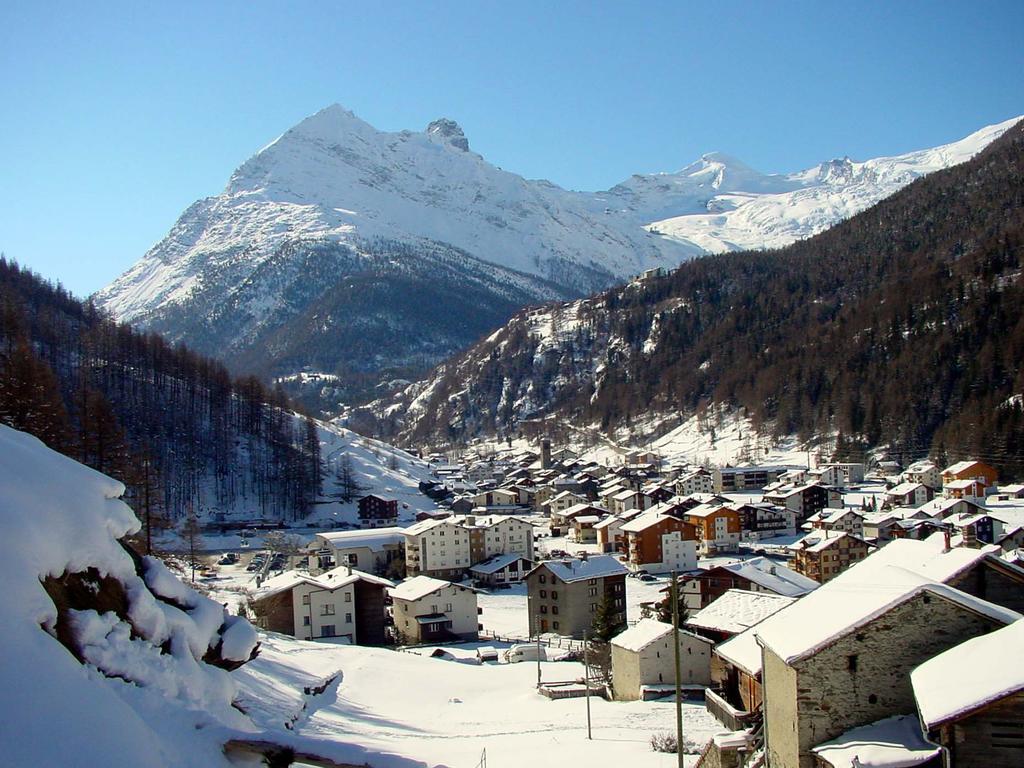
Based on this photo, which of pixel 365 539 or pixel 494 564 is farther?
pixel 365 539

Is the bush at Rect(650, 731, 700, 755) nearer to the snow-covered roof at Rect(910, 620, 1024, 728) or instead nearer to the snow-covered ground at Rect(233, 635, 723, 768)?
the snow-covered ground at Rect(233, 635, 723, 768)

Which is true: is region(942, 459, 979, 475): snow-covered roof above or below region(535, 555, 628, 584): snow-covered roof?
below

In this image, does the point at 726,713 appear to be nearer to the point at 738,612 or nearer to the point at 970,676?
the point at 738,612

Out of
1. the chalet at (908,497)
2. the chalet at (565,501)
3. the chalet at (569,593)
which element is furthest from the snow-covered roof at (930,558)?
the chalet at (565,501)

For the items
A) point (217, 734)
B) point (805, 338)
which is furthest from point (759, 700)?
point (805, 338)

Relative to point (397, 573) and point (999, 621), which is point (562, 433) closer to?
point (397, 573)

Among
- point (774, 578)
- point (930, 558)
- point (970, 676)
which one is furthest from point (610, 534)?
point (970, 676)

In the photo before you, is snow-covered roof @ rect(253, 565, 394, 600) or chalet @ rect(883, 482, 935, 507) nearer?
snow-covered roof @ rect(253, 565, 394, 600)

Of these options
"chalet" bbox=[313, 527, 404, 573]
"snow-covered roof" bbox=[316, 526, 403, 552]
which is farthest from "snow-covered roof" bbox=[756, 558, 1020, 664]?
"snow-covered roof" bbox=[316, 526, 403, 552]

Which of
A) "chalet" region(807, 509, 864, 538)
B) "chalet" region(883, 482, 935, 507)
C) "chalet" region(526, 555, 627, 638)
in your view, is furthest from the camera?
"chalet" region(883, 482, 935, 507)
